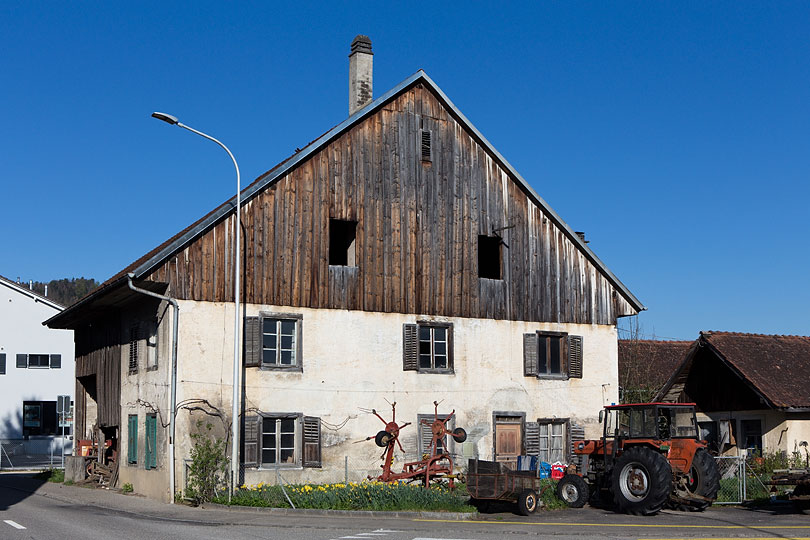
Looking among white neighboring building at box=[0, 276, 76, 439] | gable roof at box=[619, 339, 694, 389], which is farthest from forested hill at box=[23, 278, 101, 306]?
gable roof at box=[619, 339, 694, 389]

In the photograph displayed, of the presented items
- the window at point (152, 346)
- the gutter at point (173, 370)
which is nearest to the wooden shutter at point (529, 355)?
the gutter at point (173, 370)

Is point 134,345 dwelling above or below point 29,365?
above

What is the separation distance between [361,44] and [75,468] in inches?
623

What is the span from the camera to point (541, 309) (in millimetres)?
28469

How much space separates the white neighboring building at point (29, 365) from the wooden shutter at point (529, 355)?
34.0 metres

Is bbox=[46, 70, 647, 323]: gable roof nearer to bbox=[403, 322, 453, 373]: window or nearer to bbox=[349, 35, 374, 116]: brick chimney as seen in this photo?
bbox=[349, 35, 374, 116]: brick chimney

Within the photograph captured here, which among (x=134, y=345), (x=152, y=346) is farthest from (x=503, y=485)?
(x=134, y=345)

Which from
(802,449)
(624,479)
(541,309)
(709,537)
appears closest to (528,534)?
(709,537)

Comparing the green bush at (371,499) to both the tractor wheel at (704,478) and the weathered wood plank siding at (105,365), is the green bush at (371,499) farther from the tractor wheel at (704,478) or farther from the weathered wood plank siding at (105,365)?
the weathered wood plank siding at (105,365)

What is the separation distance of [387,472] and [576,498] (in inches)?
171

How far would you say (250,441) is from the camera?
23.5 meters

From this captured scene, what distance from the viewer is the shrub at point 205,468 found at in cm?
2211

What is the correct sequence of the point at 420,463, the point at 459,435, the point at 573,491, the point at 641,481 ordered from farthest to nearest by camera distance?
the point at 459,435, the point at 420,463, the point at 573,491, the point at 641,481

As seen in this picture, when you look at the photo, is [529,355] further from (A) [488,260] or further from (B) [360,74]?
(B) [360,74]
